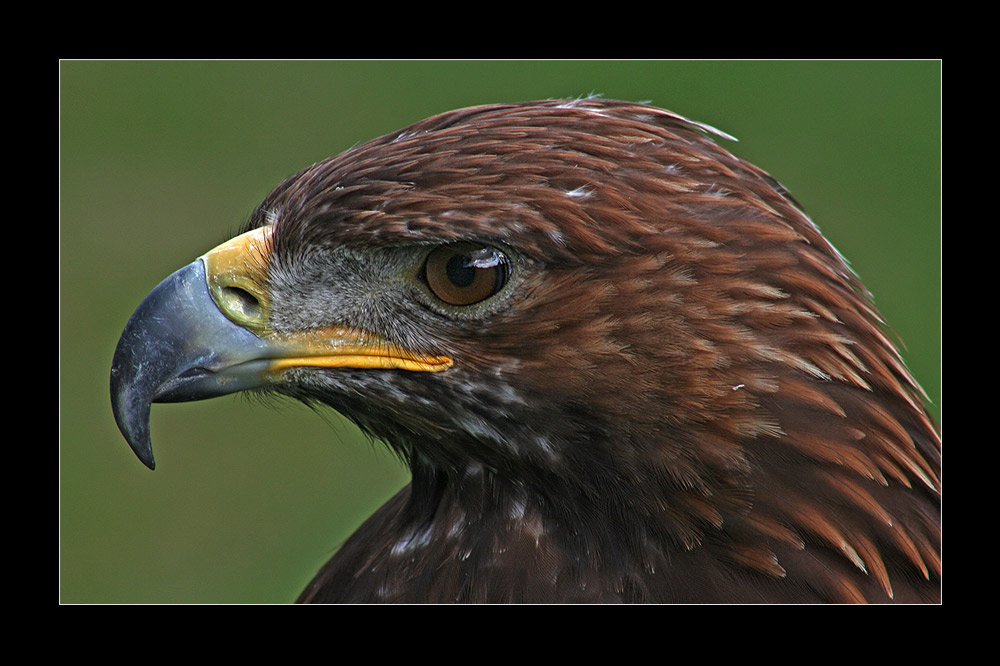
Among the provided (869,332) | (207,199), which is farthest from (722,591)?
(207,199)

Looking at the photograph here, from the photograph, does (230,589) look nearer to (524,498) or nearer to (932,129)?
(524,498)

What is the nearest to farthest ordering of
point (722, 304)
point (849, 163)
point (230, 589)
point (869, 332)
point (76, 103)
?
point (722, 304), point (869, 332), point (230, 589), point (849, 163), point (76, 103)

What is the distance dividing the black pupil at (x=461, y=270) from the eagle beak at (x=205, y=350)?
0.21m

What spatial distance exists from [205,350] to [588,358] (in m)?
0.85

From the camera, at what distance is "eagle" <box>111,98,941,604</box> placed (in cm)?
225

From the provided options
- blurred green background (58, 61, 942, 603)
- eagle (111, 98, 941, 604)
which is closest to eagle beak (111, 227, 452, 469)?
eagle (111, 98, 941, 604)

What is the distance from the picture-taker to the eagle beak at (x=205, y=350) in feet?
7.82

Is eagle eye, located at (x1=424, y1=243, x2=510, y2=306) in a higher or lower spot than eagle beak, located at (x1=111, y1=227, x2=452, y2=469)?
higher

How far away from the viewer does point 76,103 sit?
29.1ft

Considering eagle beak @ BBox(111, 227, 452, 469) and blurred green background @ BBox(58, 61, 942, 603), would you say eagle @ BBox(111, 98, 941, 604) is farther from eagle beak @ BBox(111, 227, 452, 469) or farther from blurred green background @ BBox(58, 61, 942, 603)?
blurred green background @ BBox(58, 61, 942, 603)

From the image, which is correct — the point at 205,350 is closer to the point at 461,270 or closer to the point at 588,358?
the point at 461,270

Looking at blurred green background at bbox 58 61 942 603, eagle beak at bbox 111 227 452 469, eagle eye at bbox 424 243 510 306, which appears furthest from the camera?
blurred green background at bbox 58 61 942 603

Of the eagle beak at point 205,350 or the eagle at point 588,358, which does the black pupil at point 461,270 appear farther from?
the eagle beak at point 205,350

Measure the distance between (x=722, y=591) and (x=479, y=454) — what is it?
0.61 m
